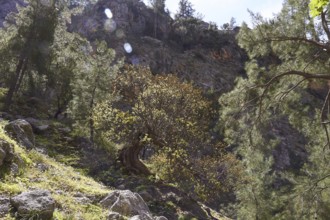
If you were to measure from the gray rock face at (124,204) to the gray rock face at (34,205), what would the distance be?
172cm

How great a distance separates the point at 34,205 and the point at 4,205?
0.53 m

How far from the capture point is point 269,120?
1252cm

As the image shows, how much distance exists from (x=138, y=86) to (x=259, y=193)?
9400mm

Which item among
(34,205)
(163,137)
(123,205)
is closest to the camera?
(34,205)

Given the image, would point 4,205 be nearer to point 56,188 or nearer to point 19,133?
point 56,188

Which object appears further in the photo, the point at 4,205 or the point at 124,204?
the point at 124,204

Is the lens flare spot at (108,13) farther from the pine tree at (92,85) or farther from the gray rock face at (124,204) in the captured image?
the gray rock face at (124,204)

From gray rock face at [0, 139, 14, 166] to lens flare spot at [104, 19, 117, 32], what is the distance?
52050 millimetres

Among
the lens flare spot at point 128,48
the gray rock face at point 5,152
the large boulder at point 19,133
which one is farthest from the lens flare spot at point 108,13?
the gray rock face at point 5,152

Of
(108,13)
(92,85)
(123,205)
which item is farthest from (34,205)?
(108,13)

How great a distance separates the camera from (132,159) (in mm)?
18078

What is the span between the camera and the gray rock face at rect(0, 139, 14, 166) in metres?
7.26

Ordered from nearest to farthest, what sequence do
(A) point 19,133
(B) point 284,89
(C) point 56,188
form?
(C) point 56,188 → (A) point 19,133 → (B) point 284,89

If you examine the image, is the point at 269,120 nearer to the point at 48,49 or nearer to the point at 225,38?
the point at 48,49
